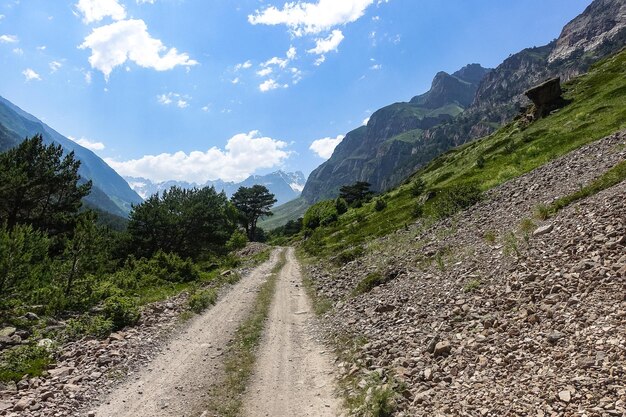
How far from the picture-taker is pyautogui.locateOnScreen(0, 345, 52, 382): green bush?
538 inches

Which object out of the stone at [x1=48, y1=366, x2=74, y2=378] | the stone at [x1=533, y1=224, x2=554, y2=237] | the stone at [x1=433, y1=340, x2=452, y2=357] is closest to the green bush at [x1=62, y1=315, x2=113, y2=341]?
the stone at [x1=48, y1=366, x2=74, y2=378]

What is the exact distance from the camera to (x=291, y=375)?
45.9 feet

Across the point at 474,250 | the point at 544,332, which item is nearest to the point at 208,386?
the point at 544,332

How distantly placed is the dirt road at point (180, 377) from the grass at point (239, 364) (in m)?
0.40

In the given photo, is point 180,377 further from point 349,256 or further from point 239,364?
point 349,256

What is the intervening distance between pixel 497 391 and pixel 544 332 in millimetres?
2421

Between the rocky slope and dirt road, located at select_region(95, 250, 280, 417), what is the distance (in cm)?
538

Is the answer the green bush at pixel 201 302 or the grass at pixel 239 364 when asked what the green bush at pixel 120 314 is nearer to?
the green bush at pixel 201 302

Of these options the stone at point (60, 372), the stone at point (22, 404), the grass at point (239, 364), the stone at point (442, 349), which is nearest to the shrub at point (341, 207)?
the grass at point (239, 364)

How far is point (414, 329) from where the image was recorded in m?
14.4

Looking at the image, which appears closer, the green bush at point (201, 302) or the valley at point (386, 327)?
the valley at point (386, 327)

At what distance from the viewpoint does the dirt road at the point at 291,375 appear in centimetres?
1140

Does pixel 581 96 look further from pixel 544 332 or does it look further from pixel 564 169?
pixel 544 332

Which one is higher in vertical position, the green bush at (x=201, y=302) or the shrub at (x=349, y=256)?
the green bush at (x=201, y=302)
